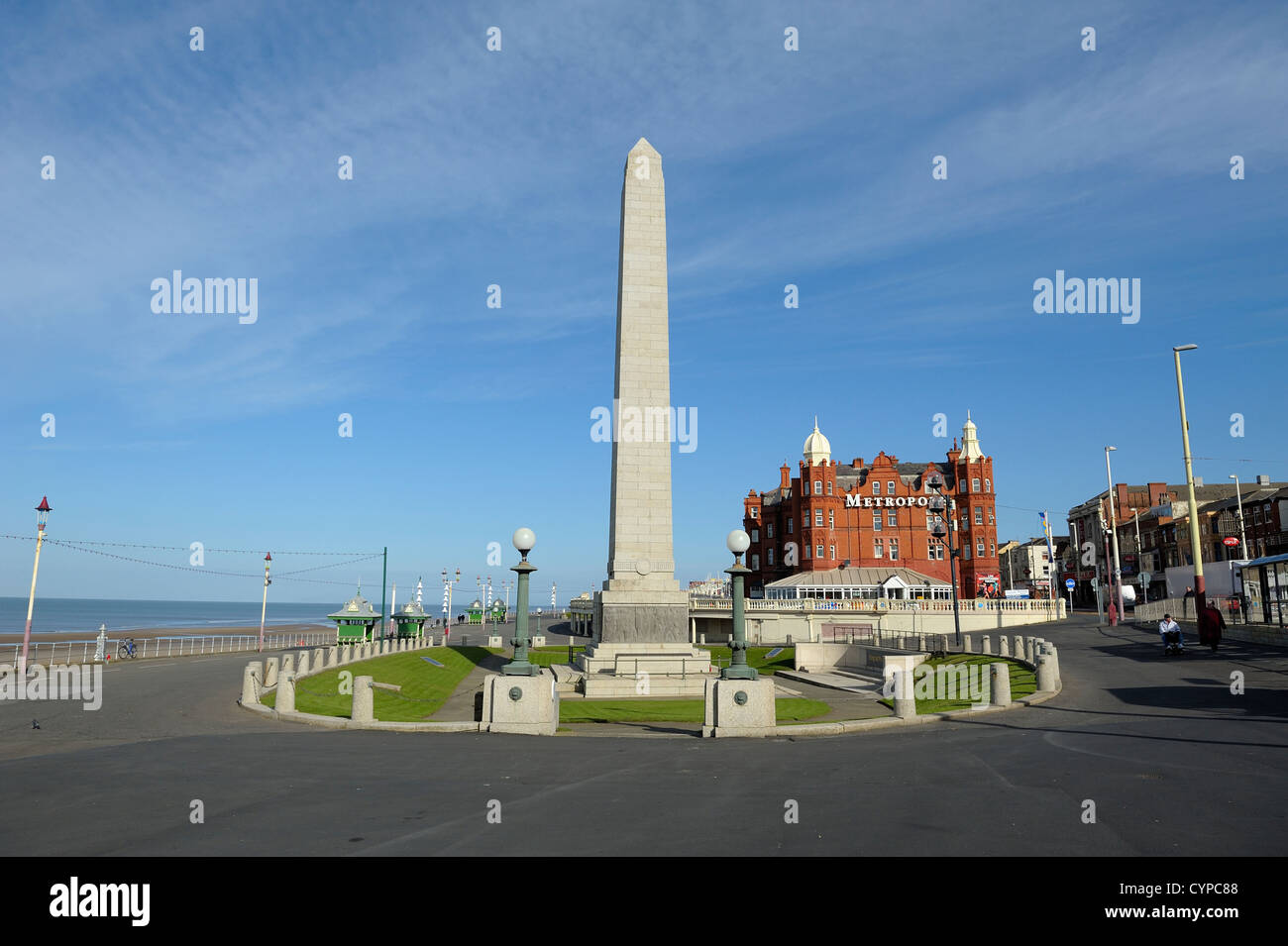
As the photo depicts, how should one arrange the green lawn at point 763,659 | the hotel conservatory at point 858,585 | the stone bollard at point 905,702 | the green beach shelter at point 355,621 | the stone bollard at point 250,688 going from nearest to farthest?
1. the stone bollard at point 905,702
2. the stone bollard at point 250,688
3. the green lawn at point 763,659
4. the green beach shelter at point 355,621
5. the hotel conservatory at point 858,585

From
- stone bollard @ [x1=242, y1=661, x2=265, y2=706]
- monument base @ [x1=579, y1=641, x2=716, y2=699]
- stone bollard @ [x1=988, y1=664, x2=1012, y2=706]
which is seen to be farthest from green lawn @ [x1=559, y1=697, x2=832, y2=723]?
stone bollard @ [x1=242, y1=661, x2=265, y2=706]

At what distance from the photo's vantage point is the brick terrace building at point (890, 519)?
81250 millimetres

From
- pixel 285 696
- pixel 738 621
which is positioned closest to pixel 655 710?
pixel 738 621

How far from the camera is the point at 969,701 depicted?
21.2 meters

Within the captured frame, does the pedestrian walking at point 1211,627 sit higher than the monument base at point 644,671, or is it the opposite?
the pedestrian walking at point 1211,627

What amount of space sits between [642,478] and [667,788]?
A: 23784 millimetres

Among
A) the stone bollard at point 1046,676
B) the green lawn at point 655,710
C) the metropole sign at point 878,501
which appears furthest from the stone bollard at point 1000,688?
the metropole sign at point 878,501

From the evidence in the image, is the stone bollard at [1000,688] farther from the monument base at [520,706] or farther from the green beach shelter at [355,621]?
the green beach shelter at [355,621]

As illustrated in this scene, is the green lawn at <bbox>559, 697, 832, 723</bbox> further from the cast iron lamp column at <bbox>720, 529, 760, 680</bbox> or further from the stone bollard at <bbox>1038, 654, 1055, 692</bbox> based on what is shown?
the stone bollard at <bbox>1038, 654, 1055, 692</bbox>

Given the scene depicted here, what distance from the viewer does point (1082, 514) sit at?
11012cm

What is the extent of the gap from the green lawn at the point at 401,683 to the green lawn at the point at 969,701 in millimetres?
12690

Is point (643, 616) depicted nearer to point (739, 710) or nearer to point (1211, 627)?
point (739, 710)

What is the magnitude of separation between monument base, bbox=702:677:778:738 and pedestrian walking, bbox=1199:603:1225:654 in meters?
19.6
